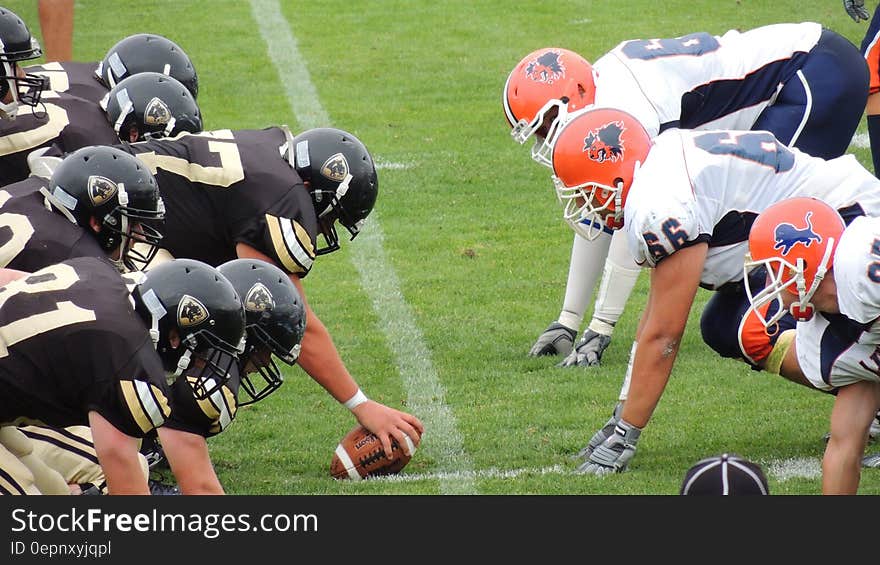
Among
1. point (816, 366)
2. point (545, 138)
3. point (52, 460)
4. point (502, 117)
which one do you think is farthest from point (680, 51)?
point (502, 117)

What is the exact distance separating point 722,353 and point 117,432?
2.28 metres

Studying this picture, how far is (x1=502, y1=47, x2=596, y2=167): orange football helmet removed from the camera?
15.8 feet

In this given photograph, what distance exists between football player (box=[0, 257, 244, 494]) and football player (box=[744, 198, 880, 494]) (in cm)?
149

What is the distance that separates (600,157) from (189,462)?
5.22 ft

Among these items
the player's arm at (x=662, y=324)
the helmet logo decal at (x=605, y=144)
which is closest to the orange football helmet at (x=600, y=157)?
the helmet logo decal at (x=605, y=144)

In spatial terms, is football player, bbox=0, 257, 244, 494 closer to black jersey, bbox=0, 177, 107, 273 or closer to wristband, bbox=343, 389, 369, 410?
black jersey, bbox=0, 177, 107, 273

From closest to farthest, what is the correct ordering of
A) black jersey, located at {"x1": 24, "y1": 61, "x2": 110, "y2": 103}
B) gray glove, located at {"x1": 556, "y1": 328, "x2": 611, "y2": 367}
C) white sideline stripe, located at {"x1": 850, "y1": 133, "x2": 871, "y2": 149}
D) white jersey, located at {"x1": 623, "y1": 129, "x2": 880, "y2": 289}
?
white jersey, located at {"x1": 623, "y1": 129, "x2": 880, "y2": 289}
black jersey, located at {"x1": 24, "y1": 61, "x2": 110, "y2": 103}
gray glove, located at {"x1": 556, "y1": 328, "x2": 611, "y2": 367}
white sideline stripe, located at {"x1": 850, "y1": 133, "x2": 871, "y2": 149}

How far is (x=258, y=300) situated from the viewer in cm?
378

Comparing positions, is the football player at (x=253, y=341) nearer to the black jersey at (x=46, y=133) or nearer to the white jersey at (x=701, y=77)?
the black jersey at (x=46, y=133)

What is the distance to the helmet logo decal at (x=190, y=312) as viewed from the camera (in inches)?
134

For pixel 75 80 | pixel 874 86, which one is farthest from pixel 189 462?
pixel 874 86

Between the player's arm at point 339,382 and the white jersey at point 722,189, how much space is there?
1010mm

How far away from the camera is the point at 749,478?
9.67 feet

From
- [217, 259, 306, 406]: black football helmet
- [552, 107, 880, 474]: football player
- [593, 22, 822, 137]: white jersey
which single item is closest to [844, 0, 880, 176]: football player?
[593, 22, 822, 137]: white jersey
